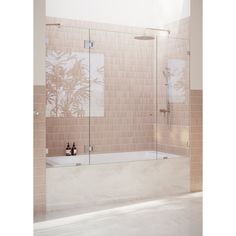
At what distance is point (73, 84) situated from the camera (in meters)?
5.59

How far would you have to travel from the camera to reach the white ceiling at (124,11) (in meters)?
5.61

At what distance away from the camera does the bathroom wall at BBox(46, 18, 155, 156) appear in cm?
552

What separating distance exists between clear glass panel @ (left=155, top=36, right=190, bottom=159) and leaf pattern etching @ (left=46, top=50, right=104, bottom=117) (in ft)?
3.27

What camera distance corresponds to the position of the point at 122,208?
4.63 m

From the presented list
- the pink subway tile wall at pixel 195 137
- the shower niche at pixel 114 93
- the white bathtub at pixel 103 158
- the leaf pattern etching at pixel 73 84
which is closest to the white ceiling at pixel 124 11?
the shower niche at pixel 114 93

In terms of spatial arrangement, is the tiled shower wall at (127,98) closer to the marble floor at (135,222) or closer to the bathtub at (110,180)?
the bathtub at (110,180)

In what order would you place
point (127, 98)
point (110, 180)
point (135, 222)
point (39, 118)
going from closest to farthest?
1. point (135, 222)
2. point (39, 118)
3. point (110, 180)
4. point (127, 98)

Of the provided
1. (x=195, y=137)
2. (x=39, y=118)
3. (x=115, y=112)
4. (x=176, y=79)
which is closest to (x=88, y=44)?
(x=115, y=112)

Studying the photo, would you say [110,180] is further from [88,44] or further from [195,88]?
[88,44]

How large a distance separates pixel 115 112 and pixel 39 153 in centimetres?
177

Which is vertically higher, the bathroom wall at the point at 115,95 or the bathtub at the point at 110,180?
the bathroom wall at the point at 115,95

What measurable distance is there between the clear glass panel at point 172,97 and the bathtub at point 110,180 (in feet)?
0.75
